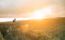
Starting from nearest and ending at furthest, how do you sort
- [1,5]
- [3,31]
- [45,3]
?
1. [3,31]
2. [1,5]
3. [45,3]

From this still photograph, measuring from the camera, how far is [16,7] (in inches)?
52.6

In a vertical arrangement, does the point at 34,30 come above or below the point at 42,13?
below

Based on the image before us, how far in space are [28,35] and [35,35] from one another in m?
0.07

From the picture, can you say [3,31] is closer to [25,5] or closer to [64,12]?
[25,5]

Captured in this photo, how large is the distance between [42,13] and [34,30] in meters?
0.24

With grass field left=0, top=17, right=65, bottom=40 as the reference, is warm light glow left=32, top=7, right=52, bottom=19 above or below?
above

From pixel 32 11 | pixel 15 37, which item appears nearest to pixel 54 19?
pixel 32 11

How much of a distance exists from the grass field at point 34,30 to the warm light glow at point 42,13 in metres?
0.06

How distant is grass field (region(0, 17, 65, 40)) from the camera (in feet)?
3.92

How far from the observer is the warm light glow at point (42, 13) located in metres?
1.35

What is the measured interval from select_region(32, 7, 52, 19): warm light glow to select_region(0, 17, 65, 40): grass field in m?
0.06

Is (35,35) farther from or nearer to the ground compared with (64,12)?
nearer to the ground

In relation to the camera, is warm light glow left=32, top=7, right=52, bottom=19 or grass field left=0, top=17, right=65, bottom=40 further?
warm light glow left=32, top=7, right=52, bottom=19

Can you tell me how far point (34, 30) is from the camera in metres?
1.26
